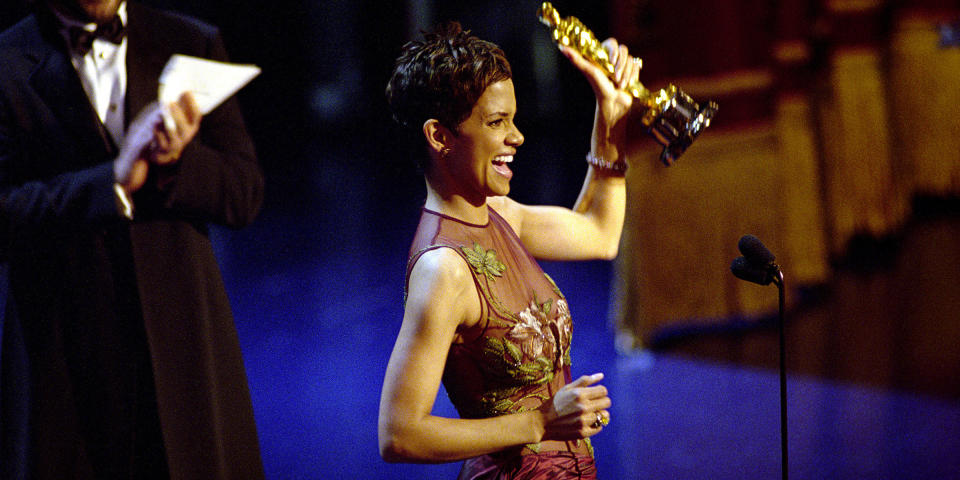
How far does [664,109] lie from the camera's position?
1.69 m

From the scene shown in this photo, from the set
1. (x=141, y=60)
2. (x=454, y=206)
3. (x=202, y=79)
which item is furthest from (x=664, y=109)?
(x=141, y=60)

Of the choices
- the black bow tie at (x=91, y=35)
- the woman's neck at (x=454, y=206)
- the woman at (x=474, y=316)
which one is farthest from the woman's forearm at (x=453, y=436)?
the black bow tie at (x=91, y=35)

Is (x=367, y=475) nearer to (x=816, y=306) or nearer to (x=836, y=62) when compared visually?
(x=816, y=306)

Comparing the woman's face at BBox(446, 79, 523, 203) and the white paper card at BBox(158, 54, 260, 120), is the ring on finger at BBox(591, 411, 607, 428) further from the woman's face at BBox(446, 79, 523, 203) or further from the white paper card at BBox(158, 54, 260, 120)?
the white paper card at BBox(158, 54, 260, 120)

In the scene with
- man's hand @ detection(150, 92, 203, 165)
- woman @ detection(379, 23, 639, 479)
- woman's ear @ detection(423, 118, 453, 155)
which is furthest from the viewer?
woman's ear @ detection(423, 118, 453, 155)

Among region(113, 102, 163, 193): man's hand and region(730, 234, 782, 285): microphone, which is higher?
region(113, 102, 163, 193): man's hand

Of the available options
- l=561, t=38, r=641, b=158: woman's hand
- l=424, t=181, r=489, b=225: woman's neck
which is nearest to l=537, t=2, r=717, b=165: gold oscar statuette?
l=561, t=38, r=641, b=158: woman's hand

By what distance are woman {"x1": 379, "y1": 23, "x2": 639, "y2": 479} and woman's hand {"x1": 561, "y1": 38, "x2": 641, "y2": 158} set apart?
0.05m

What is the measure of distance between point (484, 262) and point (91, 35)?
73cm

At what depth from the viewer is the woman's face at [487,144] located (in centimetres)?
151

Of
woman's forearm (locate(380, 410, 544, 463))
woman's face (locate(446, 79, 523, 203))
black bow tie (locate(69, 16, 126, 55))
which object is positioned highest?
black bow tie (locate(69, 16, 126, 55))

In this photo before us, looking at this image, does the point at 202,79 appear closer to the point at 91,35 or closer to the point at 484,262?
the point at 91,35

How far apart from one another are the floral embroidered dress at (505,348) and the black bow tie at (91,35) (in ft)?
1.93

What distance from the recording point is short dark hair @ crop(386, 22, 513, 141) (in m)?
1.47
